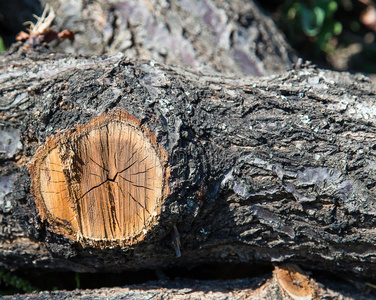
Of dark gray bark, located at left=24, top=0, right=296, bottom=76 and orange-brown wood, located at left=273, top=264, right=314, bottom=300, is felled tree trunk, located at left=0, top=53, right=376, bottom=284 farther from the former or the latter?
dark gray bark, located at left=24, top=0, right=296, bottom=76

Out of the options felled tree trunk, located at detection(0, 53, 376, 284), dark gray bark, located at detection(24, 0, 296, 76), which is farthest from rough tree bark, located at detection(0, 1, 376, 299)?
dark gray bark, located at detection(24, 0, 296, 76)

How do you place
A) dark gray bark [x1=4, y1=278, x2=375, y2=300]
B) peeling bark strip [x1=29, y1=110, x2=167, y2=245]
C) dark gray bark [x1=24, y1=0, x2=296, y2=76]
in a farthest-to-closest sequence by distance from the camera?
dark gray bark [x1=24, y1=0, x2=296, y2=76] → dark gray bark [x1=4, y1=278, x2=375, y2=300] → peeling bark strip [x1=29, y1=110, x2=167, y2=245]

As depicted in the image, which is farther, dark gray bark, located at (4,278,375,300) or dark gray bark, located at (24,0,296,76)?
dark gray bark, located at (24,0,296,76)

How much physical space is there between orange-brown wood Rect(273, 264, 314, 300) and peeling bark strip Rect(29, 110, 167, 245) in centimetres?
83

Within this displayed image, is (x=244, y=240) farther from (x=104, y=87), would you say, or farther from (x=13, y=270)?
(x=13, y=270)

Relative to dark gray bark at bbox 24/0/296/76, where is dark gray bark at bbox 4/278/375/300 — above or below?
below

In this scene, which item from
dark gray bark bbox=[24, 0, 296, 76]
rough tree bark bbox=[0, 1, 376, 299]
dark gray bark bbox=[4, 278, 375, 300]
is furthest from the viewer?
dark gray bark bbox=[24, 0, 296, 76]

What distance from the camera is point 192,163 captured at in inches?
64.3

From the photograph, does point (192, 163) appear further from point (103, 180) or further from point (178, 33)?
point (178, 33)

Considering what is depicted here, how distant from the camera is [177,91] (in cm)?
172

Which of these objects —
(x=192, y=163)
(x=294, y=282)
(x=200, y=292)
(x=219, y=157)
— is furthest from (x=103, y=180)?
(x=294, y=282)

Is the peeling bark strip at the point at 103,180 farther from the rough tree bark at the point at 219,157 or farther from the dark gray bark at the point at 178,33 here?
the dark gray bark at the point at 178,33

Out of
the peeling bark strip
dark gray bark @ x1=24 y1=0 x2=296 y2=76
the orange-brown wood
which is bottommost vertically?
the orange-brown wood

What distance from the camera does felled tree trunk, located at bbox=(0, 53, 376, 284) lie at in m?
1.60
